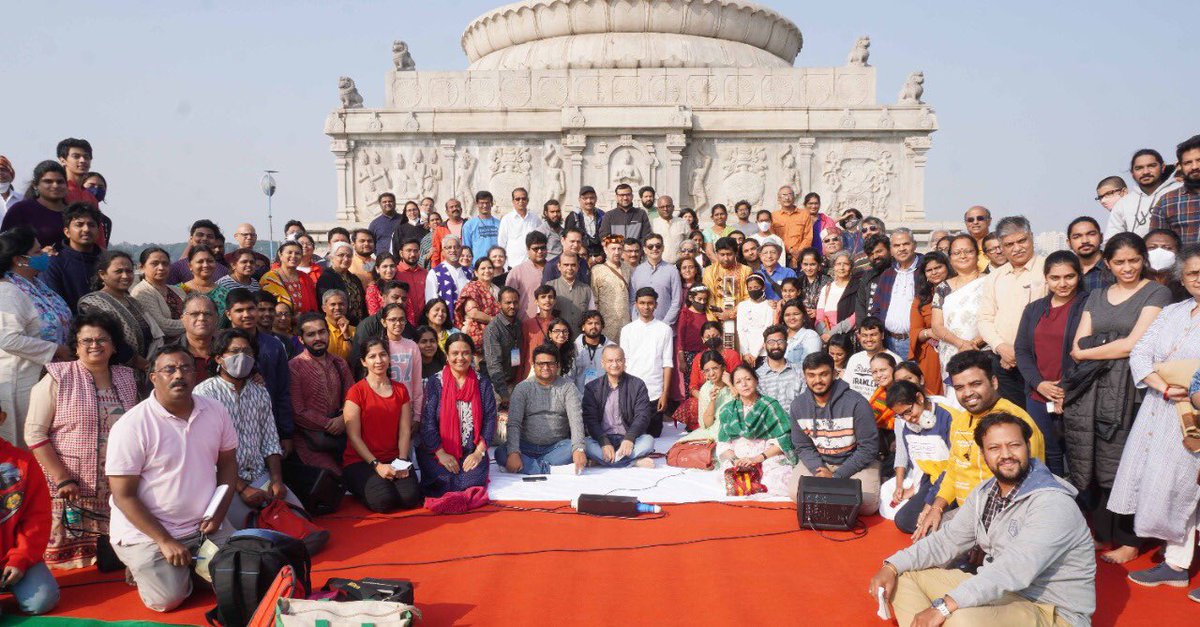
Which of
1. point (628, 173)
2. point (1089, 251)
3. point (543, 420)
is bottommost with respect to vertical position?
point (543, 420)

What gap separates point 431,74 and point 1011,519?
14.1m

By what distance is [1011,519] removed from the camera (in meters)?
3.38

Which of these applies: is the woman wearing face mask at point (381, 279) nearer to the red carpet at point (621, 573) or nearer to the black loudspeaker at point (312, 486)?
the black loudspeaker at point (312, 486)

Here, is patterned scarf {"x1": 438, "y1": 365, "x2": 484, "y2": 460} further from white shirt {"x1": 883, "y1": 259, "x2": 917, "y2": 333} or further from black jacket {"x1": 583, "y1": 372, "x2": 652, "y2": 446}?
white shirt {"x1": 883, "y1": 259, "x2": 917, "y2": 333}

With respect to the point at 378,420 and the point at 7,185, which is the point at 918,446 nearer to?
the point at 378,420

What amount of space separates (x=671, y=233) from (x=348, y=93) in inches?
309

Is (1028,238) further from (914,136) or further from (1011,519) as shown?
(914,136)

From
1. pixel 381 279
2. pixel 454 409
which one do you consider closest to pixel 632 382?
pixel 454 409

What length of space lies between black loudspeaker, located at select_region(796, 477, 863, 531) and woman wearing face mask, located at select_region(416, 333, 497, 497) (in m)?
2.50

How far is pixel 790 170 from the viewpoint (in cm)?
1428

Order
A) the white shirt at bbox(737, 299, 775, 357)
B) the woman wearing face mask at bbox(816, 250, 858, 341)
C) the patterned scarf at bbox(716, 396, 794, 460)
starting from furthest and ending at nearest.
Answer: the white shirt at bbox(737, 299, 775, 357)
the woman wearing face mask at bbox(816, 250, 858, 341)
the patterned scarf at bbox(716, 396, 794, 460)

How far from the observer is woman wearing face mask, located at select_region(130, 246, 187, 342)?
5453 mm

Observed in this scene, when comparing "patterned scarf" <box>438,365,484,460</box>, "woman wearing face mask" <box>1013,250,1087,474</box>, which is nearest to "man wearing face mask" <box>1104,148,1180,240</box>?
"woman wearing face mask" <box>1013,250,1087,474</box>

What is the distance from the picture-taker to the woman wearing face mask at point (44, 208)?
19.4 ft
